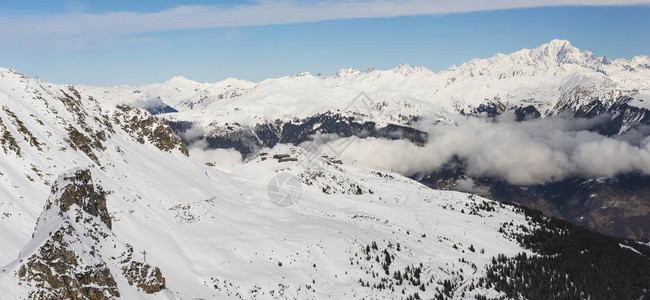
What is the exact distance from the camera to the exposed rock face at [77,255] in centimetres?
2792

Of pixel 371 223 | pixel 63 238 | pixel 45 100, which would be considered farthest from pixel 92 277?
pixel 371 223

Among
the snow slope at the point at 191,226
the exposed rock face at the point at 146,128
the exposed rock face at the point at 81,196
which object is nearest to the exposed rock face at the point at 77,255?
the exposed rock face at the point at 81,196

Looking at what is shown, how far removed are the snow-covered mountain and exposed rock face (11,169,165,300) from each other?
10cm

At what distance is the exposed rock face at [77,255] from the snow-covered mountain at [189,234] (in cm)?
10

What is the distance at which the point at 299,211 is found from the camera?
109 metres

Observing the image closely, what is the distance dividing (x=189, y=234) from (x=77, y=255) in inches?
1637

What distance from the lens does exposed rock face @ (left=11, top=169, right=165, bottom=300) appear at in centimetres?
2792

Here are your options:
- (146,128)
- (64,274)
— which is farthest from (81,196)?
(146,128)

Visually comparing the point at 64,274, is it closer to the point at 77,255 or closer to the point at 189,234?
the point at 77,255

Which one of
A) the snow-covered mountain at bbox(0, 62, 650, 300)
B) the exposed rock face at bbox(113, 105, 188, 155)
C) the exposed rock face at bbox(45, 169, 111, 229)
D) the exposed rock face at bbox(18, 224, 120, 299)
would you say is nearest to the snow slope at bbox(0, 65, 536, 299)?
the snow-covered mountain at bbox(0, 62, 650, 300)

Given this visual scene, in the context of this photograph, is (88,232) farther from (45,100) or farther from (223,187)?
(223,187)

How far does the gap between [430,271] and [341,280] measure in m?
21.0

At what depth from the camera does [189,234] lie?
7106 centimetres

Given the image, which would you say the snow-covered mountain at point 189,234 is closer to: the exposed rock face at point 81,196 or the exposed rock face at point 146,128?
the exposed rock face at point 81,196
